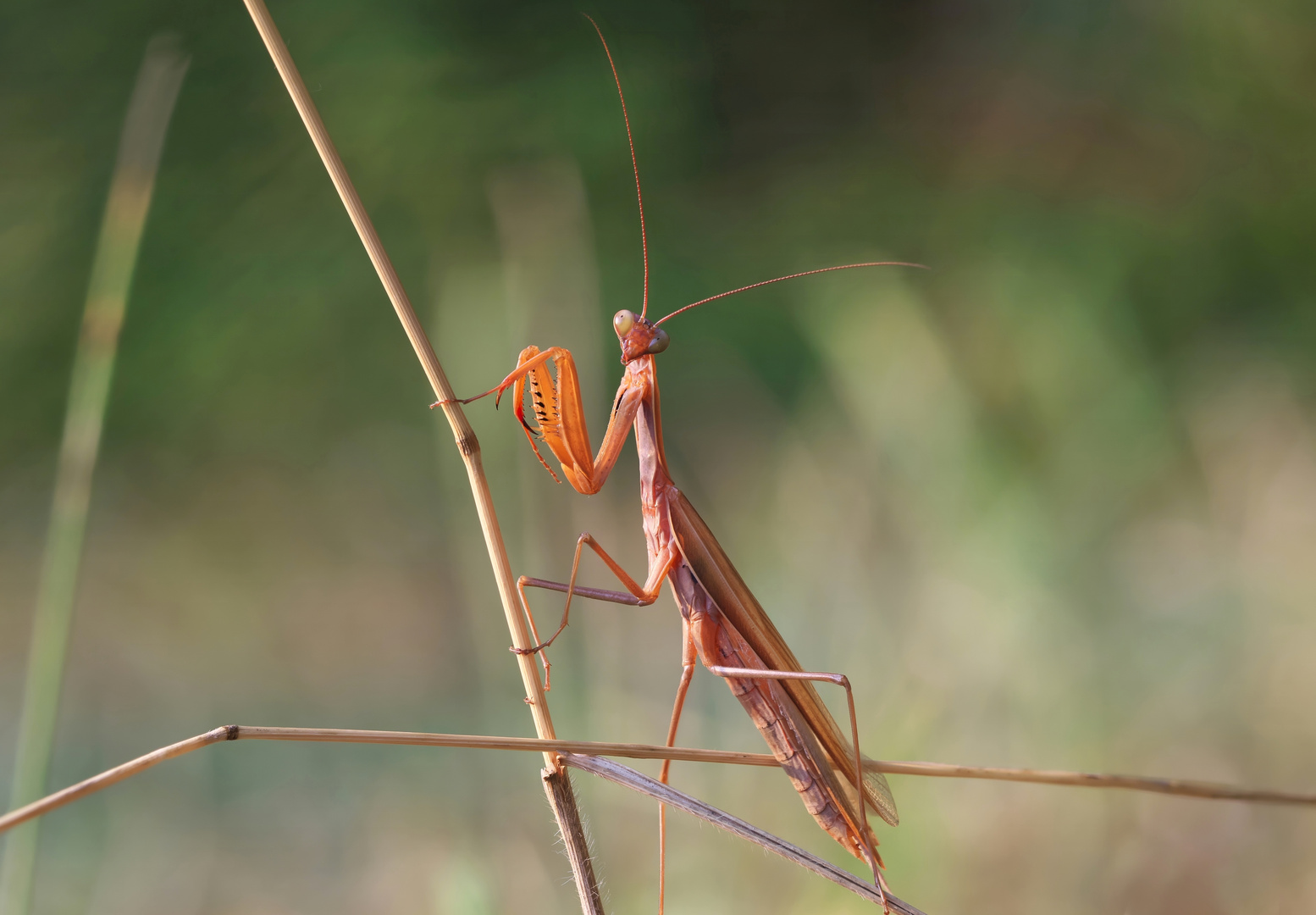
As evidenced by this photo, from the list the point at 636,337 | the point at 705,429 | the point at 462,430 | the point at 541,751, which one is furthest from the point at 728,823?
the point at 705,429

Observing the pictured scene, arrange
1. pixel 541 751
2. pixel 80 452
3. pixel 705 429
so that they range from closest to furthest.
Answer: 1. pixel 541 751
2. pixel 80 452
3. pixel 705 429

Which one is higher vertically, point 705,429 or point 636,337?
point 705,429

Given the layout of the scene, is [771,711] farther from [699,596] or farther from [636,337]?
[636,337]

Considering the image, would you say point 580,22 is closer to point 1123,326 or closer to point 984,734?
point 1123,326

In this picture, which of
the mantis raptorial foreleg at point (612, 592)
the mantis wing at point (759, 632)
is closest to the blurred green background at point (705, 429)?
the mantis wing at point (759, 632)

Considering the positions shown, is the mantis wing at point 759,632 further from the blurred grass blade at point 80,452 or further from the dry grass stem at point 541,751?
the blurred grass blade at point 80,452

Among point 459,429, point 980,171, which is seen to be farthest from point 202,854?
point 980,171

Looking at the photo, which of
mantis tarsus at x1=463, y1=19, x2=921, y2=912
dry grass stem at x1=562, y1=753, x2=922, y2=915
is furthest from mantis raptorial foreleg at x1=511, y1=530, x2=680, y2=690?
dry grass stem at x1=562, y1=753, x2=922, y2=915

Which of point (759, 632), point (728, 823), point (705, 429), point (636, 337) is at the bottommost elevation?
point (728, 823)
